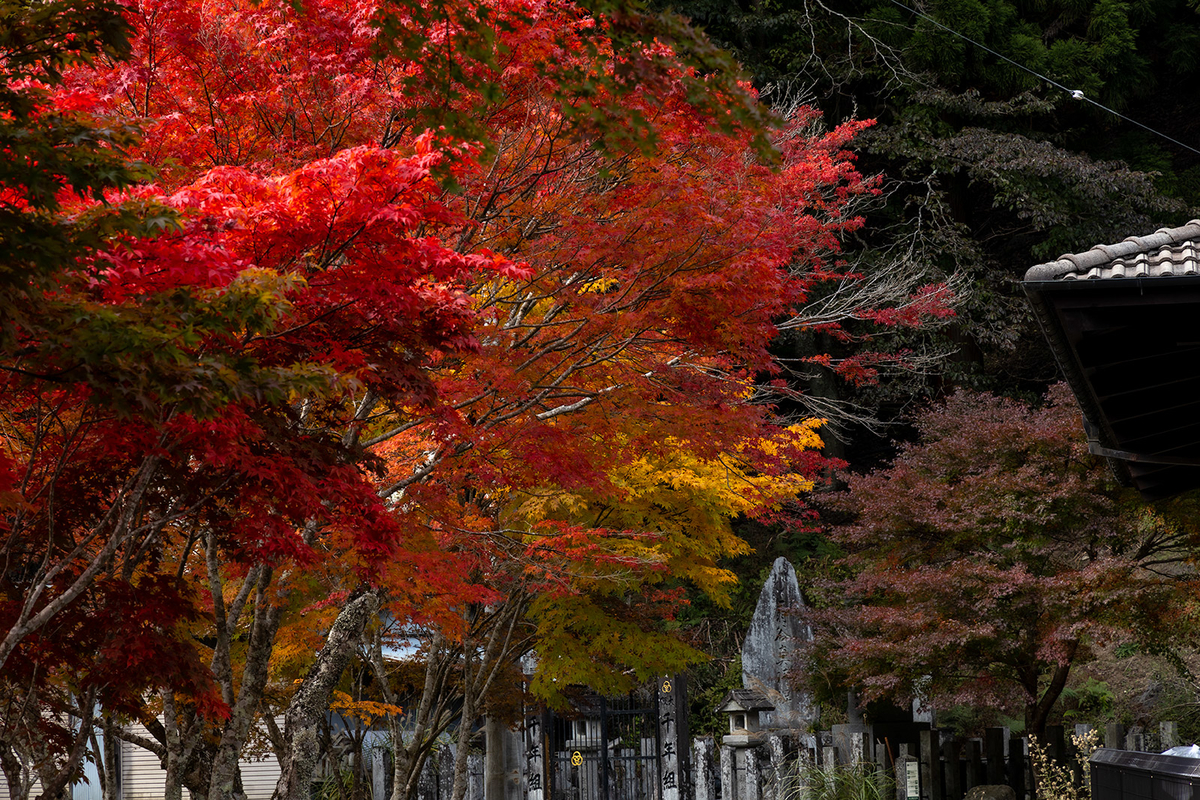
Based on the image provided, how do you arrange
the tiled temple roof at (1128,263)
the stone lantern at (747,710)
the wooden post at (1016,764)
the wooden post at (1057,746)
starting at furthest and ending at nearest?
the wooden post at (1016,764) → the stone lantern at (747,710) → the wooden post at (1057,746) → the tiled temple roof at (1128,263)

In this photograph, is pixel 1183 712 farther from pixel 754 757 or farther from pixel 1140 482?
pixel 1140 482

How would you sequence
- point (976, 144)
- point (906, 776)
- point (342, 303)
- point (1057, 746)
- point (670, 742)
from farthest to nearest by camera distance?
point (976, 144), point (670, 742), point (1057, 746), point (906, 776), point (342, 303)

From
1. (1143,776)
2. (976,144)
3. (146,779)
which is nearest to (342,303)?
(1143,776)

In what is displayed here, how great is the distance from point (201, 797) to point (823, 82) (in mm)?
17186

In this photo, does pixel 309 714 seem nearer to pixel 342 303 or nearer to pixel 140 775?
pixel 342 303

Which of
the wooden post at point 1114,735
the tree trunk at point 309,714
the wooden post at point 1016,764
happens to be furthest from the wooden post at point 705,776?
the tree trunk at point 309,714

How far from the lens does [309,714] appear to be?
325 inches

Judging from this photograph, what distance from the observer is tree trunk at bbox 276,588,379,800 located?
820cm

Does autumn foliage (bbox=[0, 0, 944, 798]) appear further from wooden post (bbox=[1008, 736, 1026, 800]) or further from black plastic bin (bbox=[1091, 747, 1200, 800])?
wooden post (bbox=[1008, 736, 1026, 800])

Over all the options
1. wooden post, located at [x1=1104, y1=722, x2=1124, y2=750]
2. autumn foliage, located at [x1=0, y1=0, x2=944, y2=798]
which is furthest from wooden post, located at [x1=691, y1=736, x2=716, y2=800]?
wooden post, located at [x1=1104, y1=722, x2=1124, y2=750]

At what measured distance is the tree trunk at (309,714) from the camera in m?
8.20

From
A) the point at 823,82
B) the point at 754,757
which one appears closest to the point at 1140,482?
the point at 754,757

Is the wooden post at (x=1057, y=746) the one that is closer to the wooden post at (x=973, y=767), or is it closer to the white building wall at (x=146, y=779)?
the wooden post at (x=973, y=767)

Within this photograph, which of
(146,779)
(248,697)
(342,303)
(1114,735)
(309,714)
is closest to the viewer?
(342,303)
